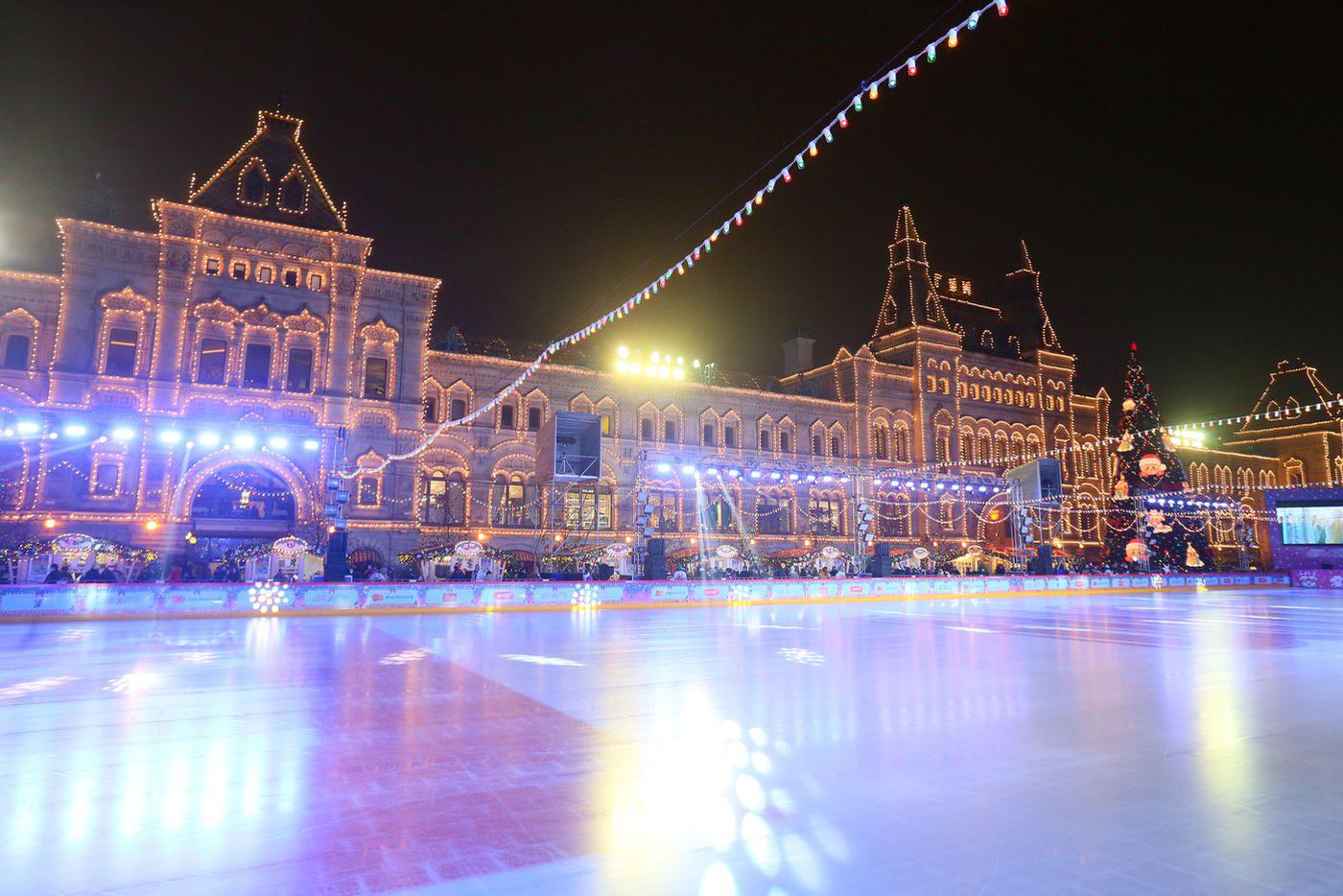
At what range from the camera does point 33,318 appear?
98.7ft

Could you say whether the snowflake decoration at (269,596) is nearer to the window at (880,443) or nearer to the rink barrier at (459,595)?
the rink barrier at (459,595)

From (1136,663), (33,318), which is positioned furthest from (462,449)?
(1136,663)

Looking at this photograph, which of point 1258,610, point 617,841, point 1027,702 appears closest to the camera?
point 617,841

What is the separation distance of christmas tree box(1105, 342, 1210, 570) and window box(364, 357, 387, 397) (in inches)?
1514

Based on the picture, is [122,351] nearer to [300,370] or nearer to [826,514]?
[300,370]

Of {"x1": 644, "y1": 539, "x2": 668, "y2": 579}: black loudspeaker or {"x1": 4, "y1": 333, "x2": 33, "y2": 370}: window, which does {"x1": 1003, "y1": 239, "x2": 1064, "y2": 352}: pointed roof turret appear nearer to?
{"x1": 644, "y1": 539, "x2": 668, "y2": 579}: black loudspeaker

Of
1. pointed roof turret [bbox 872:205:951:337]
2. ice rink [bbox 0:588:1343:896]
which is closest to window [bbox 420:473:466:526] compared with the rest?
ice rink [bbox 0:588:1343:896]

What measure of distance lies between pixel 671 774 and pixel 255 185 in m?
36.3

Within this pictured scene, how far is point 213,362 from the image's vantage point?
32.3 meters

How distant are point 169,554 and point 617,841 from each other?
30.7m

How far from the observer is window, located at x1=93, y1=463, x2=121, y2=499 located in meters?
29.2

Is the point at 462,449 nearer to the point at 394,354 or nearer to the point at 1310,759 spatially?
the point at 394,354

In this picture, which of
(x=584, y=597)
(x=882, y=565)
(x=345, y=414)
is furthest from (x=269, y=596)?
(x=882, y=565)

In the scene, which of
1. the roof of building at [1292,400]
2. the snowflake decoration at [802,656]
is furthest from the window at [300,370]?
the roof of building at [1292,400]
